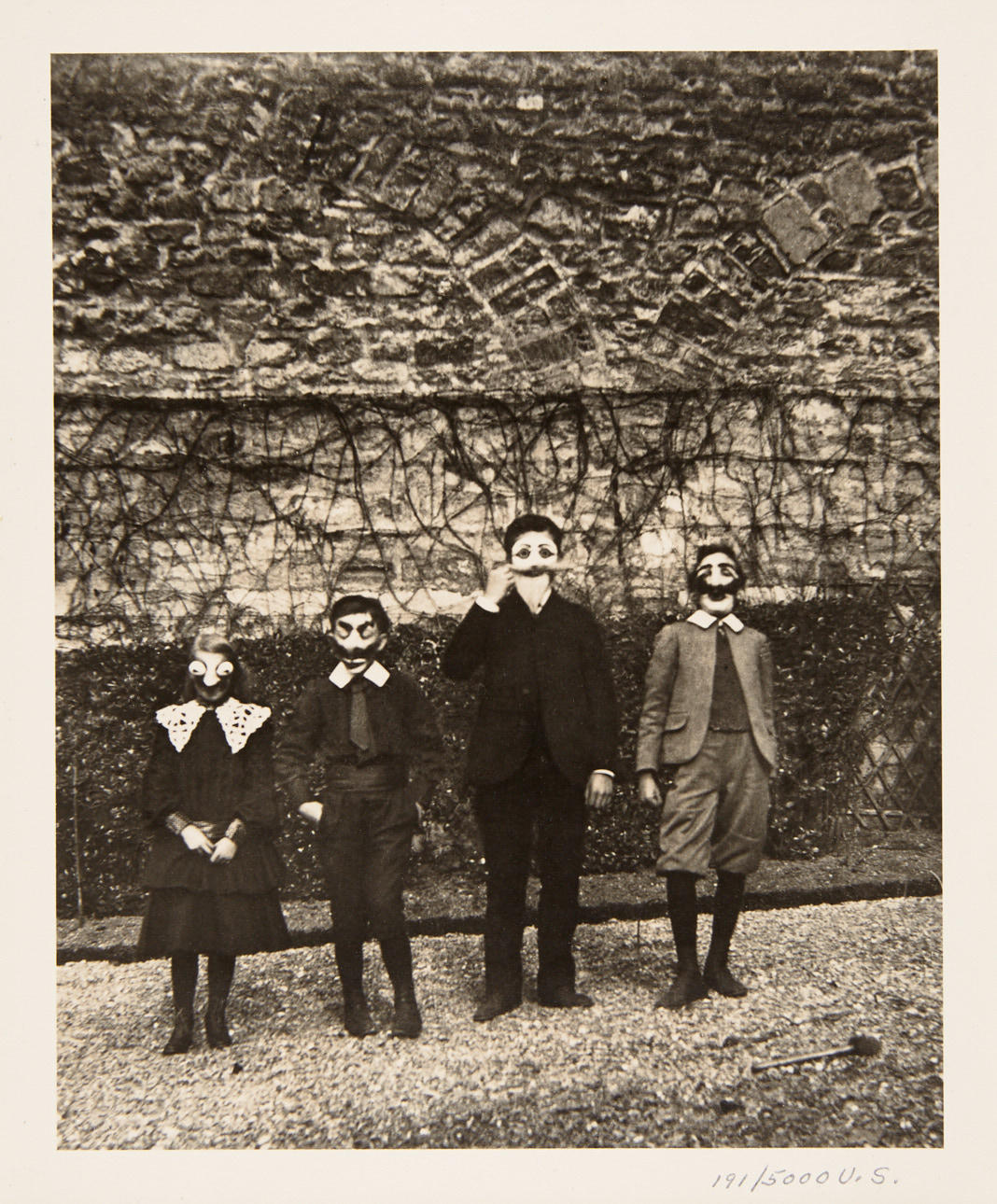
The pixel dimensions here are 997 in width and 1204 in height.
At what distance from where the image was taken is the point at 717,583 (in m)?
4.07

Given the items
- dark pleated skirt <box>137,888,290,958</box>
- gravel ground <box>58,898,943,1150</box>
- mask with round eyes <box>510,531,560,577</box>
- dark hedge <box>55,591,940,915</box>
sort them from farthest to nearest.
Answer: dark hedge <box>55,591,940,915</box> < mask with round eyes <box>510,531,560,577</box> < dark pleated skirt <box>137,888,290,958</box> < gravel ground <box>58,898,943,1150</box>

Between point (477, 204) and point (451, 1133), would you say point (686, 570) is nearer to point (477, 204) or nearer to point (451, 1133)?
point (477, 204)

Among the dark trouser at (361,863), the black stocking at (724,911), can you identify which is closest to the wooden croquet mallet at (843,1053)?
the black stocking at (724,911)

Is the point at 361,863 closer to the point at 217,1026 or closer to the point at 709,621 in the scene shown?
the point at 217,1026

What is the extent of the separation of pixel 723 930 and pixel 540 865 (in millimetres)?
769

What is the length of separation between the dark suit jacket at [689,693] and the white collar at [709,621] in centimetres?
2

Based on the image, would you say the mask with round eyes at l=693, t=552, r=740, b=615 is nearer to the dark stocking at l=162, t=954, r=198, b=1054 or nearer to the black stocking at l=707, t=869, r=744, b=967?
the black stocking at l=707, t=869, r=744, b=967

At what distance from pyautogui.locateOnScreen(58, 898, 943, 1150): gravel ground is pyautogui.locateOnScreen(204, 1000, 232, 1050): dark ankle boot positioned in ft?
0.15

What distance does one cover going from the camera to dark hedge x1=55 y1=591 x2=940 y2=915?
4207mm

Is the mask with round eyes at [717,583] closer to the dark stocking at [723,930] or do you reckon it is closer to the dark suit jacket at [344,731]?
the dark stocking at [723,930]

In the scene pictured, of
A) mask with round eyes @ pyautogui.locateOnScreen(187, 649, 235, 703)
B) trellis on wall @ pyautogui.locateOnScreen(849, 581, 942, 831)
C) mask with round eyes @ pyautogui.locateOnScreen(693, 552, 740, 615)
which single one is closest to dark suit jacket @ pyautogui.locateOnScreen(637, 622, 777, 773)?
mask with round eyes @ pyautogui.locateOnScreen(693, 552, 740, 615)

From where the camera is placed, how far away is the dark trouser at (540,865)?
3.86m

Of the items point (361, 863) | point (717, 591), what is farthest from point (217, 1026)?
point (717, 591)

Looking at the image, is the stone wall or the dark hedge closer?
the dark hedge
